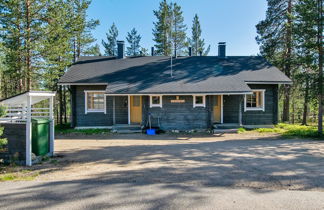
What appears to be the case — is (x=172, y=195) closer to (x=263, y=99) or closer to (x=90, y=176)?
(x=90, y=176)

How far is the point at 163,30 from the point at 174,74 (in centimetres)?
1597

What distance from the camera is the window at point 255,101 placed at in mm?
14148

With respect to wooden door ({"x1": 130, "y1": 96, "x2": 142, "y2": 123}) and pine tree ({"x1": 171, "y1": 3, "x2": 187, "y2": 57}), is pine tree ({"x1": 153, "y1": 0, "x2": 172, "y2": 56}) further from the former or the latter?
wooden door ({"x1": 130, "y1": 96, "x2": 142, "y2": 123})

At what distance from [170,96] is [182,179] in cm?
860

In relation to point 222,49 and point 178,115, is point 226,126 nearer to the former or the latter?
point 178,115

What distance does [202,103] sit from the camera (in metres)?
13.0

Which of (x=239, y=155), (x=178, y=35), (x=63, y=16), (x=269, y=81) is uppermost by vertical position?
(x=178, y=35)

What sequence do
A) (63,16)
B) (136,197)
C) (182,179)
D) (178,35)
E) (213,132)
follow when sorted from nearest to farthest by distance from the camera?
(136,197) → (182,179) → (213,132) → (63,16) → (178,35)

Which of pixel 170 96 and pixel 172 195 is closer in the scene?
pixel 172 195

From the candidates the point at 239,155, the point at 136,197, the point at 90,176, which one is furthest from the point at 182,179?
the point at 239,155

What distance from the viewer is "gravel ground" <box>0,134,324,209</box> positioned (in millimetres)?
3482

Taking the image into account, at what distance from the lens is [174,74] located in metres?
14.7

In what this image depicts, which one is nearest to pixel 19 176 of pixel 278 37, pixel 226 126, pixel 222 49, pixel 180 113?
pixel 180 113

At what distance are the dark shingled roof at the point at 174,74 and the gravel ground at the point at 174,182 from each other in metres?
5.96
